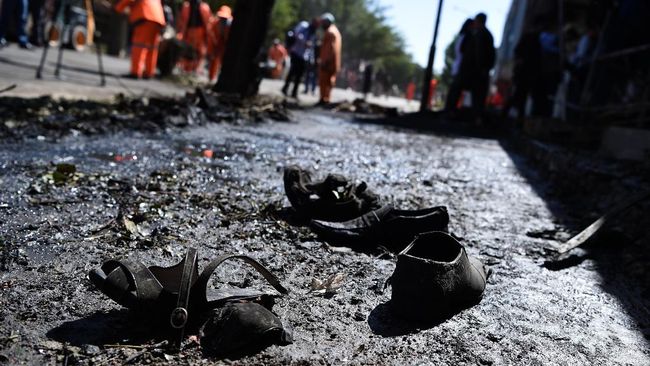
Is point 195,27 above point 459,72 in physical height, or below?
above

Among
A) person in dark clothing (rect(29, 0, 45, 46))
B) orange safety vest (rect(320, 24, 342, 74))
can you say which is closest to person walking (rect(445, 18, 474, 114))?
orange safety vest (rect(320, 24, 342, 74))

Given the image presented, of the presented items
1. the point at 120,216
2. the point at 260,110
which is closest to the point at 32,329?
the point at 120,216

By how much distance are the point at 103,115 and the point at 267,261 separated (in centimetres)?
340

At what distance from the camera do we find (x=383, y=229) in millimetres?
2357

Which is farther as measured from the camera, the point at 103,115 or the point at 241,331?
the point at 103,115

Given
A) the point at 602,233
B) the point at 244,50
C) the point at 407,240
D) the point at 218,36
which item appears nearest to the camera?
the point at 407,240

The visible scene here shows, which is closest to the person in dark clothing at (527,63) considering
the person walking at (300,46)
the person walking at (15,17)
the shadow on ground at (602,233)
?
the shadow on ground at (602,233)

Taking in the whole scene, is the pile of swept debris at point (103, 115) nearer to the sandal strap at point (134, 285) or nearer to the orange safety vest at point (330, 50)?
the sandal strap at point (134, 285)

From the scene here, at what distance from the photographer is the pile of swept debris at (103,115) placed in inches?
163

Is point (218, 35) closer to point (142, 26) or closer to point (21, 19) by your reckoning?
point (142, 26)

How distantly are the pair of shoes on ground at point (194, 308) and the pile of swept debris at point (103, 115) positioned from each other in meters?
2.90

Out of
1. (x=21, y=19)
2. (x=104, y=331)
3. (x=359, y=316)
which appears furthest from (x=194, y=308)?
(x=21, y=19)

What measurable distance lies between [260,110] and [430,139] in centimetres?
230

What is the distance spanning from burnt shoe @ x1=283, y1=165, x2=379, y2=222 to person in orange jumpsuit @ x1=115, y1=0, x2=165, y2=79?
7801mm
